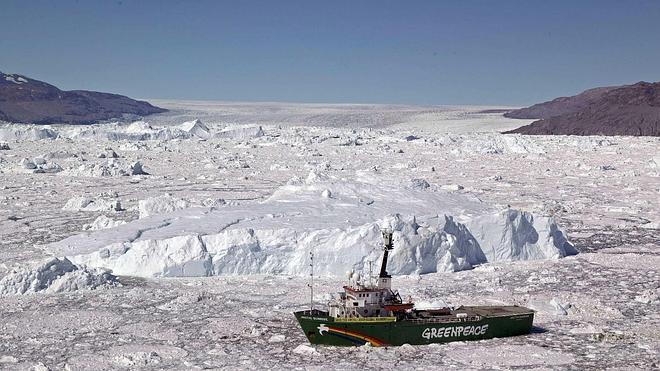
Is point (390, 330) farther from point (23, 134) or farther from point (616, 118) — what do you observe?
point (616, 118)

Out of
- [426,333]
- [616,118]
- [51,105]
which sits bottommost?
[426,333]

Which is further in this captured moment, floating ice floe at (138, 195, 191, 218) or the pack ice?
floating ice floe at (138, 195, 191, 218)

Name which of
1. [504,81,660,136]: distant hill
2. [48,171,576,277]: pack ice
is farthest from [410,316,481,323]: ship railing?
[504,81,660,136]: distant hill

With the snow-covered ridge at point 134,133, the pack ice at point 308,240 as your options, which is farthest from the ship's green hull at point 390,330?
the snow-covered ridge at point 134,133

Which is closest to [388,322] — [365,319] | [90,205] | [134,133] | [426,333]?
[365,319]

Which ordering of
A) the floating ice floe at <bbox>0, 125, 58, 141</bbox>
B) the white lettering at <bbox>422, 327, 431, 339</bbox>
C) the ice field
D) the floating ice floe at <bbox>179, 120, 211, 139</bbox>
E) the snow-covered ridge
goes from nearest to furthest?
the ice field, the white lettering at <bbox>422, 327, 431, 339</bbox>, the floating ice floe at <bbox>0, 125, 58, 141</bbox>, the snow-covered ridge, the floating ice floe at <bbox>179, 120, 211, 139</bbox>

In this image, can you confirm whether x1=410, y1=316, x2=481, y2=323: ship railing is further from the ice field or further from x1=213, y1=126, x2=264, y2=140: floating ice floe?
x1=213, y1=126, x2=264, y2=140: floating ice floe

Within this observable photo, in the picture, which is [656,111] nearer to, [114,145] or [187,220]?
[114,145]

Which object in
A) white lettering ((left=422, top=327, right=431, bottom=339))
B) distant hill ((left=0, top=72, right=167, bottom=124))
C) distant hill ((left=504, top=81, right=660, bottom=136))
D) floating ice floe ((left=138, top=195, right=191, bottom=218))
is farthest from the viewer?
distant hill ((left=0, top=72, right=167, bottom=124))
